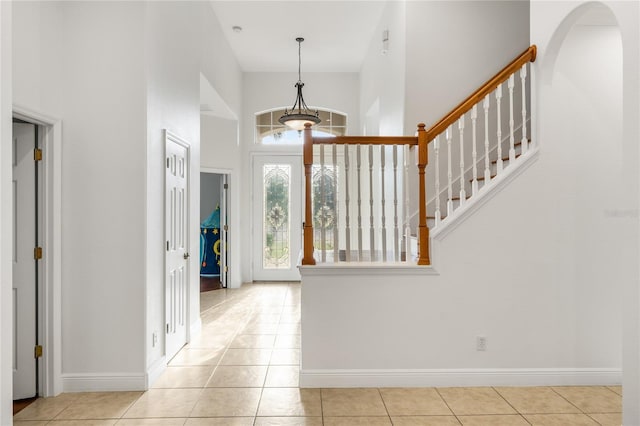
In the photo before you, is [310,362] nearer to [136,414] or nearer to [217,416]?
[217,416]

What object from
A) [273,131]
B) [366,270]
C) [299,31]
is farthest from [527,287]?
[273,131]

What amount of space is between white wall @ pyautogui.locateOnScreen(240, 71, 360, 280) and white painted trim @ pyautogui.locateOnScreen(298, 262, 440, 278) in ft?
15.5

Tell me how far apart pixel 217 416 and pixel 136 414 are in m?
0.54

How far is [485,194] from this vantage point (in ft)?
10.8

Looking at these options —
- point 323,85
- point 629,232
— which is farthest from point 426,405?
point 323,85

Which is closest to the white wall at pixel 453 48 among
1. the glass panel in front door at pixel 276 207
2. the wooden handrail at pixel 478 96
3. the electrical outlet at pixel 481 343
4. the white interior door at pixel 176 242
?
the wooden handrail at pixel 478 96

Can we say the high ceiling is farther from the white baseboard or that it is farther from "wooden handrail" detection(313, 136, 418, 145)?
the white baseboard

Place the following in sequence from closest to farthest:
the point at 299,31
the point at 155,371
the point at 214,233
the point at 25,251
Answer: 1. the point at 25,251
2. the point at 155,371
3. the point at 299,31
4. the point at 214,233

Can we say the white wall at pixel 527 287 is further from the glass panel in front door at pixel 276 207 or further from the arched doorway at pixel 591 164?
the glass panel in front door at pixel 276 207

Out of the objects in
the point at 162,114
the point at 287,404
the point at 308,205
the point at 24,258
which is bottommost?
the point at 287,404

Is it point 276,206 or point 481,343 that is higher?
point 276,206

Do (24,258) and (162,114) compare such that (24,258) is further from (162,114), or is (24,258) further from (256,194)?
(256,194)
